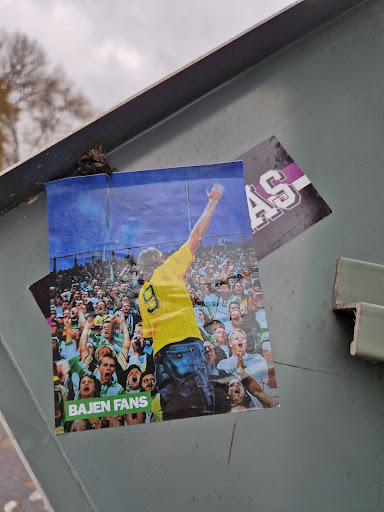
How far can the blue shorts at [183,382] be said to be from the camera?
0.64 m

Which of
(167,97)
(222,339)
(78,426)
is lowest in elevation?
(78,426)

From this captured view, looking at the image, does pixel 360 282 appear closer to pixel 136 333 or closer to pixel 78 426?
pixel 136 333

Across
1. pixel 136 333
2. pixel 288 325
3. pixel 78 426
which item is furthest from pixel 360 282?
pixel 78 426

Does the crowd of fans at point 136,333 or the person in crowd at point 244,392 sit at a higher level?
the crowd of fans at point 136,333

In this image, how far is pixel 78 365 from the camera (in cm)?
65

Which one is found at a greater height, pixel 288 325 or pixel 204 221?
pixel 204 221

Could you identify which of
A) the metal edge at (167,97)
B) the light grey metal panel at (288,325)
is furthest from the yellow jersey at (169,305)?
the metal edge at (167,97)

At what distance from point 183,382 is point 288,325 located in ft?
0.66

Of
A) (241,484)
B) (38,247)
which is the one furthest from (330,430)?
(38,247)

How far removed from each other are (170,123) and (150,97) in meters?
0.06

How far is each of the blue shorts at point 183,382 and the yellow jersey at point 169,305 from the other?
0.02m

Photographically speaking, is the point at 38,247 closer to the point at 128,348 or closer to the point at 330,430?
the point at 128,348

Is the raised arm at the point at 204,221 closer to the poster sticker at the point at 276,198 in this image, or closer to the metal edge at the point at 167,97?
the poster sticker at the point at 276,198

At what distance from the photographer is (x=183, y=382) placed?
0.64 m
